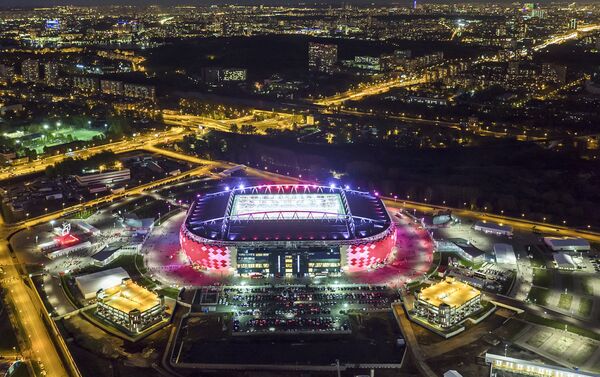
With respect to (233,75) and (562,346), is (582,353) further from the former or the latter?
(233,75)

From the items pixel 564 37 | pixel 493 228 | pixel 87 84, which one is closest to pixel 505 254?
pixel 493 228

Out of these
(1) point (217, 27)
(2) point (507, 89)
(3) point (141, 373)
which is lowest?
(3) point (141, 373)

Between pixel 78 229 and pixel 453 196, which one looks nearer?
pixel 78 229

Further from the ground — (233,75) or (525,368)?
(233,75)

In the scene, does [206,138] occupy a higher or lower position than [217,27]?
lower

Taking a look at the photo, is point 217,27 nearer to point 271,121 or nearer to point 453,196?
point 271,121

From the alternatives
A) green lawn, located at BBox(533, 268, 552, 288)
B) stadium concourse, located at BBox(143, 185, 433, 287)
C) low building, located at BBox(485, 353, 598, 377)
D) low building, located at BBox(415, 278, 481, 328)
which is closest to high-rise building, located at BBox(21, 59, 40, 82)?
stadium concourse, located at BBox(143, 185, 433, 287)

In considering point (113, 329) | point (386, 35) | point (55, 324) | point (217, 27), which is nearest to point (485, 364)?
point (113, 329)
